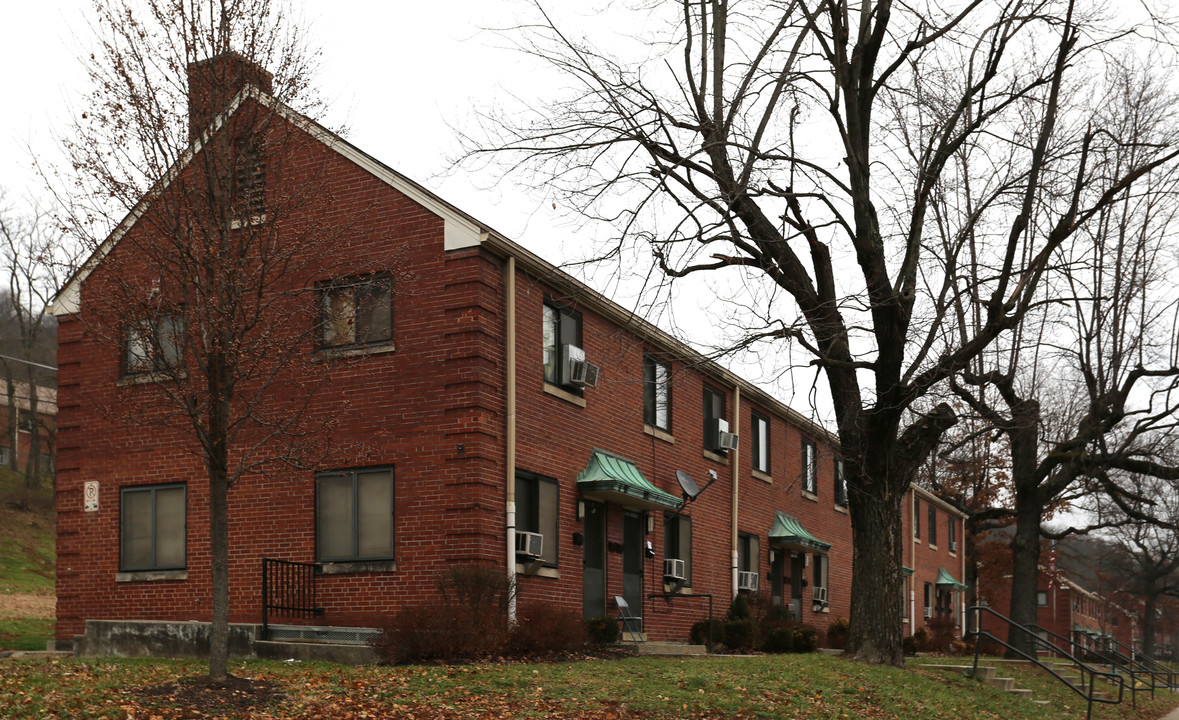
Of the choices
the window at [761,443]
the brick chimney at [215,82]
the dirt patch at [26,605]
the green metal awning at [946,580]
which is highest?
the brick chimney at [215,82]

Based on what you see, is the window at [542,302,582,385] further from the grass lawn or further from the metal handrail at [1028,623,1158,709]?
the metal handrail at [1028,623,1158,709]

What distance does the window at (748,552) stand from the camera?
2773cm

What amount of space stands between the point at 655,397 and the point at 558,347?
4024 mm

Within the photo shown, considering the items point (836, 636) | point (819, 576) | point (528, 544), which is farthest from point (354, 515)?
point (819, 576)

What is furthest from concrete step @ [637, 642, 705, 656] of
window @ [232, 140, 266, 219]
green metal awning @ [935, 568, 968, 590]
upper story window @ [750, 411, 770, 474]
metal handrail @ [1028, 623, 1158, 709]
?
green metal awning @ [935, 568, 968, 590]

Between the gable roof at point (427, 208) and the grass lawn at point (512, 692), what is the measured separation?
12.4 ft

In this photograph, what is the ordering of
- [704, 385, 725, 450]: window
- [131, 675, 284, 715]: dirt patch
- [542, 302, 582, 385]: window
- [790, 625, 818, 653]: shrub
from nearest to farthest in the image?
[131, 675, 284, 715]: dirt patch → [542, 302, 582, 385]: window → [790, 625, 818, 653]: shrub → [704, 385, 725, 450]: window

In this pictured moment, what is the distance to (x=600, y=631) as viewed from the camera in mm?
18234

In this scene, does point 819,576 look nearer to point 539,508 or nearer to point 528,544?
point 539,508

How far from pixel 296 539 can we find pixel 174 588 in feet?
8.17

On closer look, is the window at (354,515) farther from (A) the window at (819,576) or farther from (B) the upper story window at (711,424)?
(A) the window at (819,576)

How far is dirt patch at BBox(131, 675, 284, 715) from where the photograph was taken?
10.8 meters

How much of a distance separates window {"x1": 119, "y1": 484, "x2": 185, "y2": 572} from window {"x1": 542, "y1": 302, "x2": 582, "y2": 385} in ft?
21.0

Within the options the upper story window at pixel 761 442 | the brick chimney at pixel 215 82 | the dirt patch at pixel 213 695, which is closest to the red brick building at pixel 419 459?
the brick chimney at pixel 215 82
